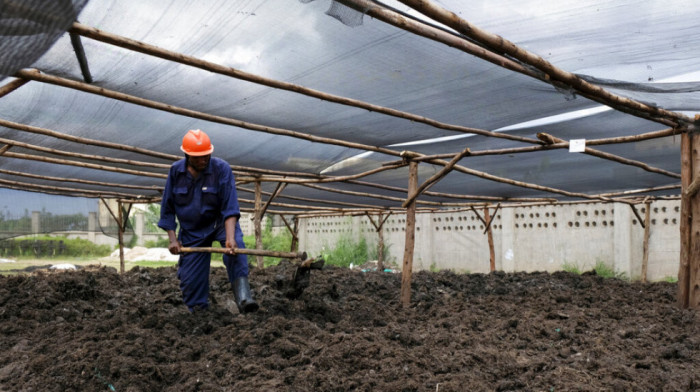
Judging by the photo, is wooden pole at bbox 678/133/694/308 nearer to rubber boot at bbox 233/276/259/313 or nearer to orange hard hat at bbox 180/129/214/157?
rubber boot at bbox 233/276/259/313

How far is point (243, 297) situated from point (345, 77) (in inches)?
76.2

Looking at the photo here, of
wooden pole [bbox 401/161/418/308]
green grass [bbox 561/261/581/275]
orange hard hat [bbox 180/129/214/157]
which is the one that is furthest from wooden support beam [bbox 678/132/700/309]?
green grass [bbox 561/261/581/275]

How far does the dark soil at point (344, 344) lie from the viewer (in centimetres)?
293

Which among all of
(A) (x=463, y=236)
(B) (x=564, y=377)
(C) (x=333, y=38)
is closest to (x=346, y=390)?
(B) (x=564, y=377)

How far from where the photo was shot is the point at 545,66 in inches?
138

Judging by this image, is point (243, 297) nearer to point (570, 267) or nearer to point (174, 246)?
point (174, 246)

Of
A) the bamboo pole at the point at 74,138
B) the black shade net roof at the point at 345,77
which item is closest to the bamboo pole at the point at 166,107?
the black shade net roof at the point at 345,77

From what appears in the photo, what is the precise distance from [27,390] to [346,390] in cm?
164

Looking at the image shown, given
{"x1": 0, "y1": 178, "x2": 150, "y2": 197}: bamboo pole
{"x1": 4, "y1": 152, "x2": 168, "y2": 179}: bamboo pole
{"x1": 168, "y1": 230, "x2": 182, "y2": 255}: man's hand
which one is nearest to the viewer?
{"x1": 168, "y1": 230, "x2": 182, "y2": 255}: man's hand

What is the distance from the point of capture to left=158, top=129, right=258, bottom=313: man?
4.46 meters

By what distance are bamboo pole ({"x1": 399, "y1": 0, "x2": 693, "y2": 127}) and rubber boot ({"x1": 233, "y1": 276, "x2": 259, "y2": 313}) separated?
8.73ft

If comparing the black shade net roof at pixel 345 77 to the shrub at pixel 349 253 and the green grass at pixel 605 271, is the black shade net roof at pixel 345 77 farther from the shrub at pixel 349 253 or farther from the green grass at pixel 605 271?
the shrub at pixel 349 253

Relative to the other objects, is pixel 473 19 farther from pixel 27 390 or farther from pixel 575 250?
pixel 575 250

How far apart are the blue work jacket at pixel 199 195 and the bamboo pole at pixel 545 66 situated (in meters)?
2.33
